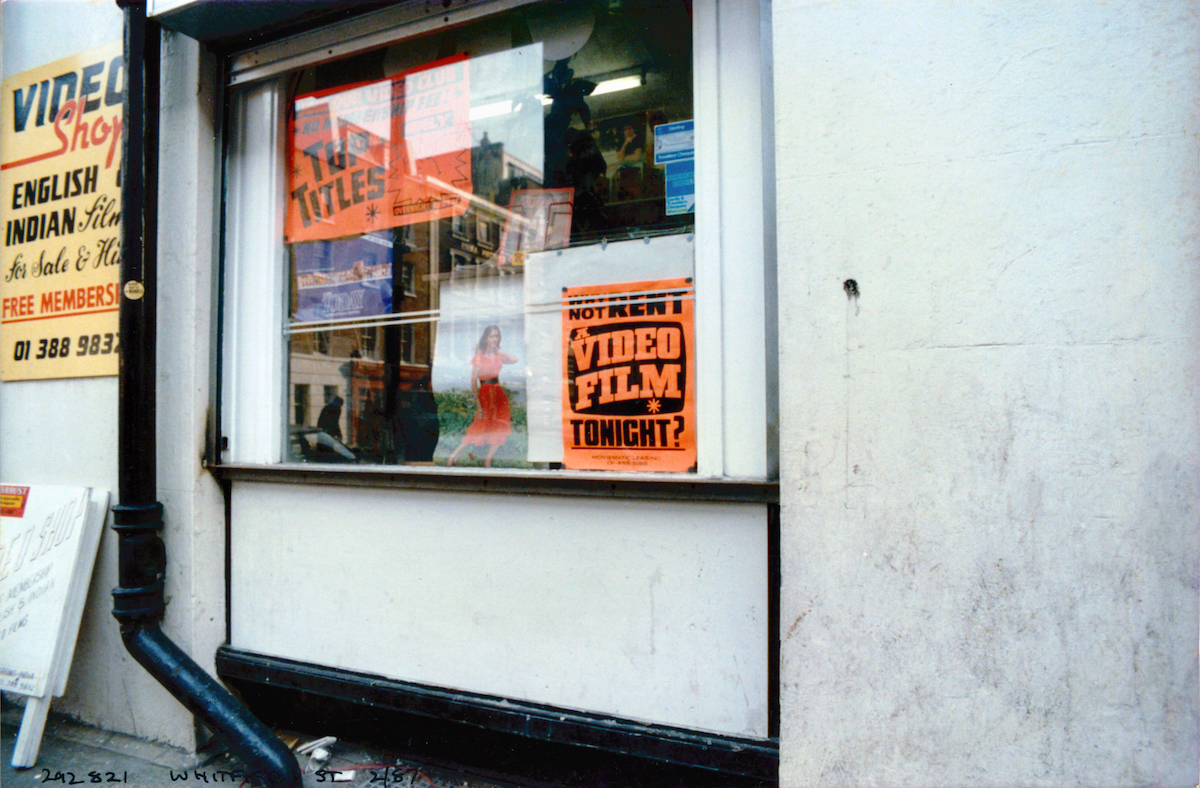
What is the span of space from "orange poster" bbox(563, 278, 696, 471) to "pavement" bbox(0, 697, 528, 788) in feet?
4.49

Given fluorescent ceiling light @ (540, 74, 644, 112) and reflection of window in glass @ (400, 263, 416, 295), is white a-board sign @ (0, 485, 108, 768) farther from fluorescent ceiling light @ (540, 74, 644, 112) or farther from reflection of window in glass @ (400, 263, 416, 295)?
fluorescent ceiling light @ (540, 74, 644, 112)

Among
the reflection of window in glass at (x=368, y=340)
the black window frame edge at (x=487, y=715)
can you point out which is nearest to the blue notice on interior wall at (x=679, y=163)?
the reflection of window in glass at (x=368, y=340)

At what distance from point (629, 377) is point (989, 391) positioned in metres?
1.16

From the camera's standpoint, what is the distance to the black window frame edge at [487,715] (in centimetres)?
210

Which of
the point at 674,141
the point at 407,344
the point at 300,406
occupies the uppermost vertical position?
the point at 674,141

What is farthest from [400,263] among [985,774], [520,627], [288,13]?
[985,774]

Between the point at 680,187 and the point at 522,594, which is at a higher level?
the point at 680,187

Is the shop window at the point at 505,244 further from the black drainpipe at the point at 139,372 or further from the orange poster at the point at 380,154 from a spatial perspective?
the black drainpipe at the point at 139,372

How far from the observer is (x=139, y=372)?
110 inches

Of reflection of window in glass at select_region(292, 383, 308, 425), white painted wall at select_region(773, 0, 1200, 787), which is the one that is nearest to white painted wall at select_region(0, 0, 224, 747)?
reflection of window in glass at select_region(292, 383, 308, 425)

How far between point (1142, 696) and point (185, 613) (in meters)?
3.45

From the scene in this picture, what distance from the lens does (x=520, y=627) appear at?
2457mm

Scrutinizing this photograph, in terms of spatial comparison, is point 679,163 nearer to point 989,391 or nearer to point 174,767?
point 989,391

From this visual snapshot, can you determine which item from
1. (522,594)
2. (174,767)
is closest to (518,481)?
(522,594)
